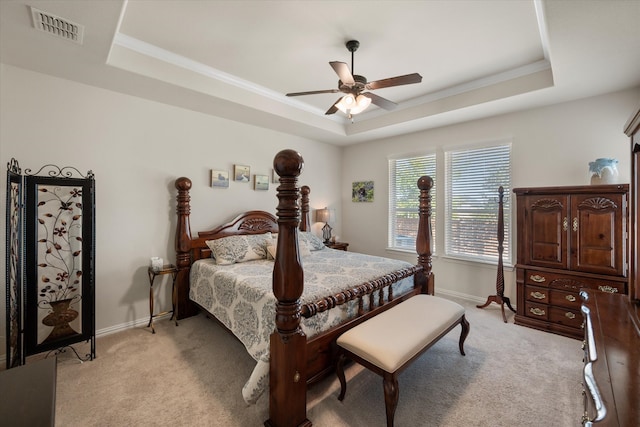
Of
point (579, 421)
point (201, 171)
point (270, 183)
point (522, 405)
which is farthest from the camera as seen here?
point (270, 183)

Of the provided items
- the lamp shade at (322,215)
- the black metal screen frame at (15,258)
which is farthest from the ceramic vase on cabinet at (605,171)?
the black metal screen frame at (15,258)

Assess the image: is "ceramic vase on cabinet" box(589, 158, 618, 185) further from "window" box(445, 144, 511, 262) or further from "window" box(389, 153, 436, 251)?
"window" box(389, 153, 436, 251)

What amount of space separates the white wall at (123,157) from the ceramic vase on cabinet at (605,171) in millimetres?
4191

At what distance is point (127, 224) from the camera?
3.02m

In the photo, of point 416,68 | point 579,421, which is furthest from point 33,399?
point 416,68

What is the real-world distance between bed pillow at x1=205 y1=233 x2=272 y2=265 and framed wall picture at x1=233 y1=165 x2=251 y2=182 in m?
0.96

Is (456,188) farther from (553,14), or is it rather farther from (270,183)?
(270,183)

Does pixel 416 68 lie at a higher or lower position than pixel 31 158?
higher

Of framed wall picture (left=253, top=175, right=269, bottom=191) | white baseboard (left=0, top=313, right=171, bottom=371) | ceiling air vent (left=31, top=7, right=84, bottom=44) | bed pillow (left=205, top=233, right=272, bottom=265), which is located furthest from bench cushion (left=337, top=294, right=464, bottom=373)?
ceiling air vent (left=31, top=7, right=84, bottom=44)

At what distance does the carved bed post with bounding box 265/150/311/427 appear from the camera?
1.55 m

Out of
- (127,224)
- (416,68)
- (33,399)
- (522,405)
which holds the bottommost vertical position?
(522,405)

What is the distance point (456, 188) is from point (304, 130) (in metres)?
2.49

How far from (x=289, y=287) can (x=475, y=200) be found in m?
3.38

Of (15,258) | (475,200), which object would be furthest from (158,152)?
(475,200)
